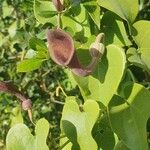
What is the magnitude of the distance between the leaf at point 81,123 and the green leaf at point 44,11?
0.52 ft

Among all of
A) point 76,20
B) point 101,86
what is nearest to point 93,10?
point 76,20

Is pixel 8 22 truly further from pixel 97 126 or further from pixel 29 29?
pixel 97 126

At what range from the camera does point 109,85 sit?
0.63 metres

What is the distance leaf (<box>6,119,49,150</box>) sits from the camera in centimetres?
68

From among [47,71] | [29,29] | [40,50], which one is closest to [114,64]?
[40,50]

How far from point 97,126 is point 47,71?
0.67 m

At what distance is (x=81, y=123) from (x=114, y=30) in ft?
0.54

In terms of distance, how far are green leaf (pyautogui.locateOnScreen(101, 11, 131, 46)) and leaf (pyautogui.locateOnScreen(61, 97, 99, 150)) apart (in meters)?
0.12

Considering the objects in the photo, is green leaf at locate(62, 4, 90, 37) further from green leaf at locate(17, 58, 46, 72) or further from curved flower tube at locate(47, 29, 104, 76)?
curved flower tube at locate(47, 29, 104, 76)

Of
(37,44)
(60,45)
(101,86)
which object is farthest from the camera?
(37,44)

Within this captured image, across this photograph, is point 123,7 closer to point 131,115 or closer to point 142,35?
point 142,35

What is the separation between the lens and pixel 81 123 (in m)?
0.64

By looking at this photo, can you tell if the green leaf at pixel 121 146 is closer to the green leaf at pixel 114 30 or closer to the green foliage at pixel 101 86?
the green foliage at pixel 101 86

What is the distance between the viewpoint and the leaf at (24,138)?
2.23 ft
